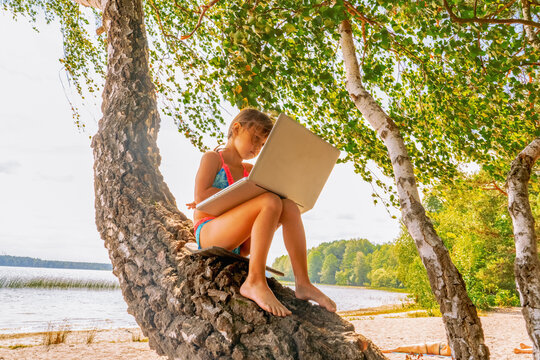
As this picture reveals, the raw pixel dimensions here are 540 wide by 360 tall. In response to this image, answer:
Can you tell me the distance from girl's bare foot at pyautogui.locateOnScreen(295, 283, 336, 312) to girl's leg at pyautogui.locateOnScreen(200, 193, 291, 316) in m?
0.30

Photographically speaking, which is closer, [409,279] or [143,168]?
[143,168]

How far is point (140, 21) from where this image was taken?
2.54m

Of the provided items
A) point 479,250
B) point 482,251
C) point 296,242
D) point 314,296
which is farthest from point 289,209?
point 482,251

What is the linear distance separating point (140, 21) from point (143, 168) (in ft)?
3.93

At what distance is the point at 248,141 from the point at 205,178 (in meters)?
0.36

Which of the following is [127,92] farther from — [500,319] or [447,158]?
[500,319]

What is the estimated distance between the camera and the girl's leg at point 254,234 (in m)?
1.47

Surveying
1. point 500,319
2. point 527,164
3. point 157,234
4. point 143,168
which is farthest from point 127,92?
point 500,319

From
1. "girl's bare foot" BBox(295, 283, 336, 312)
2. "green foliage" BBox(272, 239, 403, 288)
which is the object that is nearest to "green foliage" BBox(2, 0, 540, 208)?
"girl's bare foot" BBox(295, 283, 336, 312)

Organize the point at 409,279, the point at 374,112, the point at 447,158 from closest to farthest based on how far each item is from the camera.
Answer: the point at 374,112
the point at 447,158
the point at 409,279

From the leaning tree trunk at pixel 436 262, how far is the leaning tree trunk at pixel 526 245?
485 mm

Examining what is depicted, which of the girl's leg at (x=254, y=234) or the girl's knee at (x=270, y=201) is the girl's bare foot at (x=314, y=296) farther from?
the girl's knee at (x=270, y=201)

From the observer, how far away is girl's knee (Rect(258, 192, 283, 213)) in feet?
5.48

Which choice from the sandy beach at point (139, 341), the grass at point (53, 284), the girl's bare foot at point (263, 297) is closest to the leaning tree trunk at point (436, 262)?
the girl's bare foot at point (263, 297)
